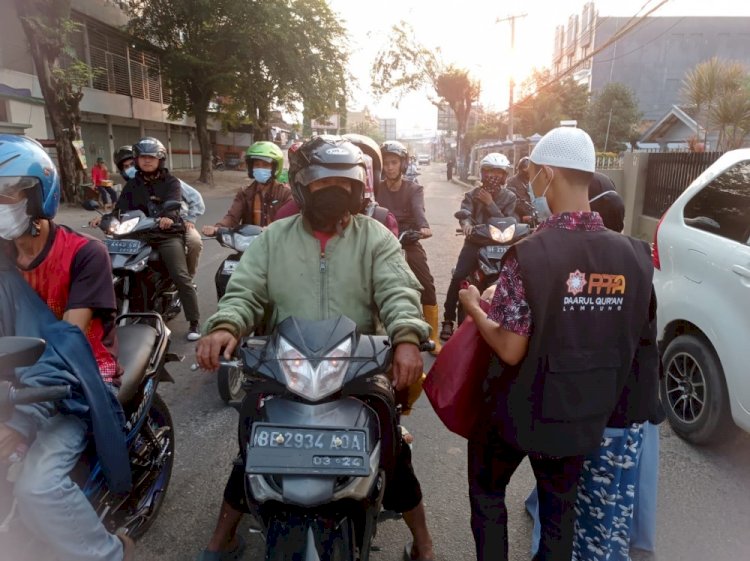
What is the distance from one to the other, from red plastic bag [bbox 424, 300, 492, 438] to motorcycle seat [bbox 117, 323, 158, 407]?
1258 millimetres

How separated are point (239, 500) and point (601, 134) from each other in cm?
3837

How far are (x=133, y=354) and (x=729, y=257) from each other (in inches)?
131

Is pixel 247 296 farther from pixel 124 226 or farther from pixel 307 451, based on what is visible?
pixel 124 226

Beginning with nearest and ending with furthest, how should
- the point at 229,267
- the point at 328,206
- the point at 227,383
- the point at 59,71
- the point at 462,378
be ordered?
the point at 462,378 < the point at 328,206 < the point at 227,383 < the point at 229,267 < the point at 59,71

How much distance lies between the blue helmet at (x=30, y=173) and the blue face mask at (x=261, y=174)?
2709 mm

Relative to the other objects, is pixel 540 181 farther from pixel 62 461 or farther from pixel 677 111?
pixel 677 111

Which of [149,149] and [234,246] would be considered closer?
[234,246]

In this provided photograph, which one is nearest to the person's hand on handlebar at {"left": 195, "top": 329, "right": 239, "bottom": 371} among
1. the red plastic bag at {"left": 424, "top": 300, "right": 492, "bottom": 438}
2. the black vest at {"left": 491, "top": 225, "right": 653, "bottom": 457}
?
the red plastic bag at {"left": 424, "top": 300, "right": 492, "bottom": 438}

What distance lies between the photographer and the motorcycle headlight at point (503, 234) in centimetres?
545

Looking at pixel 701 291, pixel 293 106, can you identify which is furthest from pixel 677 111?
pixel 701 291

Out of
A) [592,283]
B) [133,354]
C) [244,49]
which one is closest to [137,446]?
[133,354]

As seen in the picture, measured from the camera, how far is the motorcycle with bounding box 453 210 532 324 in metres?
5.41

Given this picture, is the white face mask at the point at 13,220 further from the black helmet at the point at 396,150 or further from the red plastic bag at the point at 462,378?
the black helmet at the point at 396,150

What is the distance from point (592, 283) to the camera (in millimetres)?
1839
